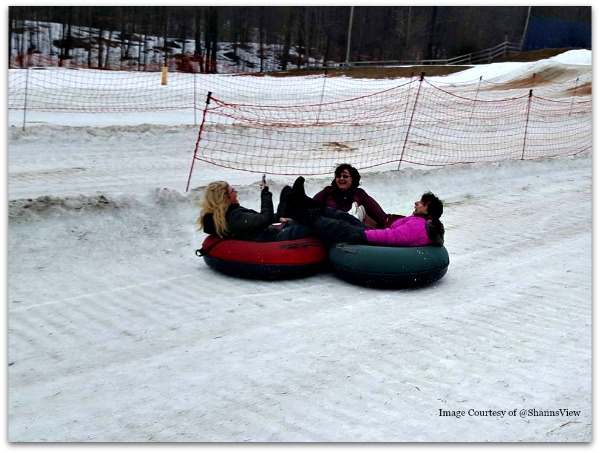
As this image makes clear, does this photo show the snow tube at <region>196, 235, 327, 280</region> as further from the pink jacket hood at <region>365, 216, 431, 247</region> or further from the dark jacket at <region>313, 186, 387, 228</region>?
the dark jacket at <region>313, 186, 387, 228</region>

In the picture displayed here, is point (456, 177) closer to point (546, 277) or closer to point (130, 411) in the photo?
point (546, 277)

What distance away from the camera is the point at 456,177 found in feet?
37.0

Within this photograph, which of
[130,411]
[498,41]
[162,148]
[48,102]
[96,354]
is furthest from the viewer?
[498,41]

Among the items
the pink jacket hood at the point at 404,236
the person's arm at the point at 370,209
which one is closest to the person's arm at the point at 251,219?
the pink jacket hood at the point at 404,236

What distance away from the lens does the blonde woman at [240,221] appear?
21.8 feet

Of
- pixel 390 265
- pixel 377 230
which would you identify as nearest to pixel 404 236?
pixel 377 230

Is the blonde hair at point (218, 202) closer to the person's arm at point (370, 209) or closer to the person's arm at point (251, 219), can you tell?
the person's arm at point (251, 219)

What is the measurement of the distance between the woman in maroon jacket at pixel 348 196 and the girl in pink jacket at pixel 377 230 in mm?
448

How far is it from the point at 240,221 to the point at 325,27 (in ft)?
89.1

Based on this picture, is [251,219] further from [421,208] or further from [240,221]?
[421,208]

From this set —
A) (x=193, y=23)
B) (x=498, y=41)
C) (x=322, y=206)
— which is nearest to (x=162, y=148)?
(x=322, y=206)

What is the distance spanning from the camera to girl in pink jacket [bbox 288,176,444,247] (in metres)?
6.50

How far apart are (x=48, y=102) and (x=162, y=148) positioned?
5.42m

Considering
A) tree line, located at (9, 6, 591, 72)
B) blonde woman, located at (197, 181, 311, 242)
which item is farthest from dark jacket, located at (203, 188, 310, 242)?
tree line, located at (9, 6, 591, 72)
